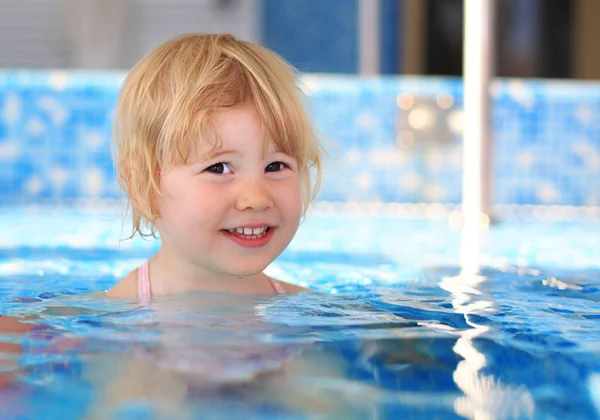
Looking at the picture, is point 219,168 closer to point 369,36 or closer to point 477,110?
point 477,110

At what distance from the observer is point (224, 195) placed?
5.43 feet

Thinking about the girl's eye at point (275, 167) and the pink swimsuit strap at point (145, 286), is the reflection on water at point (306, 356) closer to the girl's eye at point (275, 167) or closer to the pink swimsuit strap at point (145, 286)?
the pink swimsuit strap at point (145, 286)

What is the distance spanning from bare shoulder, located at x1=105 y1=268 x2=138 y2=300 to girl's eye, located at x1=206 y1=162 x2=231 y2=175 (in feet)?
1.13

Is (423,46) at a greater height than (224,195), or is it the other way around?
(423,46)

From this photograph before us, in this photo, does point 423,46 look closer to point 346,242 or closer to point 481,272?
point 346,242

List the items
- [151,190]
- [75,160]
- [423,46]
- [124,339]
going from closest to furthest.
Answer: [124,339]
[151,190]
[75,160]
[423,46]

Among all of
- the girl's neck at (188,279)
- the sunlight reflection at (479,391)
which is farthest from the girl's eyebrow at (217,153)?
the sunlight reflection at (479,391)

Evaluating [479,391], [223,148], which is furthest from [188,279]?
[479,391]

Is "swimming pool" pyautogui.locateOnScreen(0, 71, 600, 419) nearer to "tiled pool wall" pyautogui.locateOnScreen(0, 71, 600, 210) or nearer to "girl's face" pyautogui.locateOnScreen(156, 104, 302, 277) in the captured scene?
"tiled pool wall" pyautogui.locateOnScreen(0, 71, 600, 210)

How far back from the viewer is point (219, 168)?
5.55 ft

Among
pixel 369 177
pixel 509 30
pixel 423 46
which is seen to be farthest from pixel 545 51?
pixel 369 177

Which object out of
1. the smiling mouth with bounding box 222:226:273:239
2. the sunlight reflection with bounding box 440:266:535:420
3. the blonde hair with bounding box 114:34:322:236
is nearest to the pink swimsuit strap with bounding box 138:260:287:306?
the blonde hair with bounding box 114:34:322:236

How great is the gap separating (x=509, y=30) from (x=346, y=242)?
5.17m

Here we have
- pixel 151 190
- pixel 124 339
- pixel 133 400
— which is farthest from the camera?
pixel 151 190
